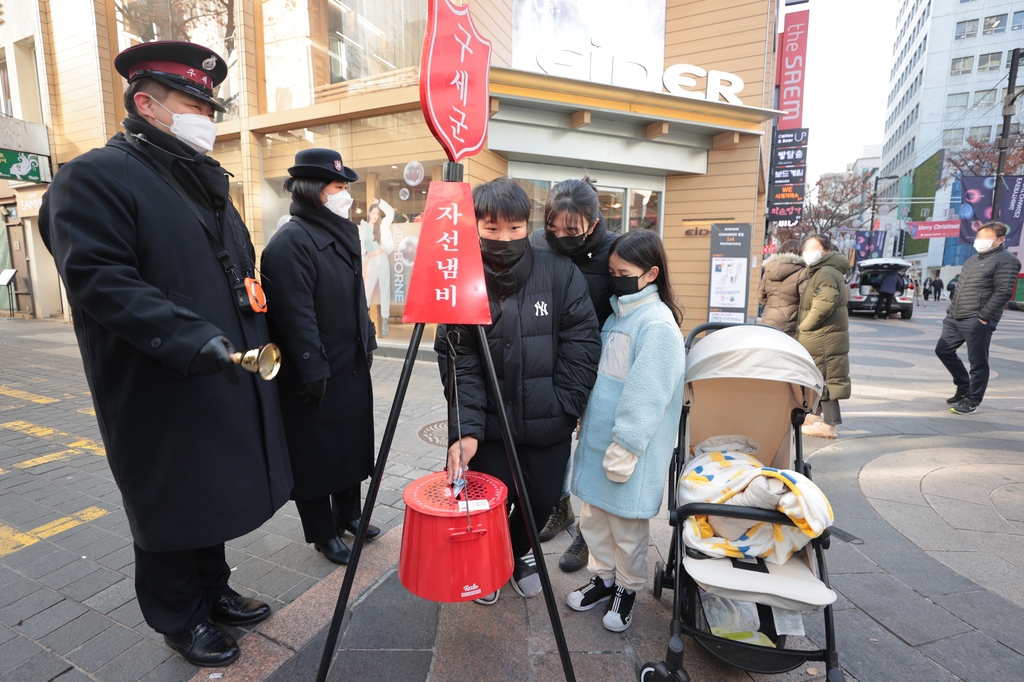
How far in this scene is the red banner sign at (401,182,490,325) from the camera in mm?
1779

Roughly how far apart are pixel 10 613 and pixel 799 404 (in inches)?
150

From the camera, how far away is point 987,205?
13.5 meters

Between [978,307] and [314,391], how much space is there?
7379 millimetres

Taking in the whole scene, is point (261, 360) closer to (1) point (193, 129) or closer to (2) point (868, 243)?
(1) point (193, 129)

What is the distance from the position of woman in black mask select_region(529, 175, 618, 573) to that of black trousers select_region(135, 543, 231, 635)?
5.59 ft

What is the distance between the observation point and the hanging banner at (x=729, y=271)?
9.26 meters

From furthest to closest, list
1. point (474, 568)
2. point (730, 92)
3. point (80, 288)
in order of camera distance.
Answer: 1. point (730, 92)
2. point (474, 568)
3. point (80, 288)

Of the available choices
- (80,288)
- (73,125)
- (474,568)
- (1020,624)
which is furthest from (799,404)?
(73,125)

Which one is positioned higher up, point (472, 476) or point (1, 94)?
point (1, 94)

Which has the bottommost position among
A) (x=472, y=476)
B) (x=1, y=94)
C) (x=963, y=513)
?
(x=963, y=513)

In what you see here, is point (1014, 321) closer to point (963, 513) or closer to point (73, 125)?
point (963, 513)

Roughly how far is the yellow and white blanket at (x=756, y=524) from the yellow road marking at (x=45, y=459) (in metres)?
5.07

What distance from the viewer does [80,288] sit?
1.54m

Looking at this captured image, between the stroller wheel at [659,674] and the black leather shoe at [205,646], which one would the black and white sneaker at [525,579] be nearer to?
the stroller wheel at [659,674]
